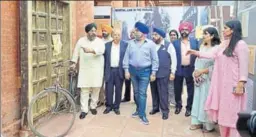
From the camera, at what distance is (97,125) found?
5.05 m

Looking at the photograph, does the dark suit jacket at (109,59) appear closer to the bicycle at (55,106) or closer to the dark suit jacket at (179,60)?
the bicycle at (55,106)

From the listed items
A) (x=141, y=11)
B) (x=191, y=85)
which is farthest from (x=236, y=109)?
(x=141, y=11)

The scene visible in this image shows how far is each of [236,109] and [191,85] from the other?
1.73 meters

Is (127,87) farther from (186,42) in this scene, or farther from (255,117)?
(255,117)

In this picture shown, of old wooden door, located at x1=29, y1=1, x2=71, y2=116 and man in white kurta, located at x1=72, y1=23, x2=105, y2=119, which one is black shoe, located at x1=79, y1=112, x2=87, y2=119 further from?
old wooden door, located at x1=29, y1=1, x2=71, y2=116

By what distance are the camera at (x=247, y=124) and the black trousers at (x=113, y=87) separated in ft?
13.5

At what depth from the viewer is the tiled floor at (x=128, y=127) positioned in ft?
15.4

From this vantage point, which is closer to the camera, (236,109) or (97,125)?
(236,109)

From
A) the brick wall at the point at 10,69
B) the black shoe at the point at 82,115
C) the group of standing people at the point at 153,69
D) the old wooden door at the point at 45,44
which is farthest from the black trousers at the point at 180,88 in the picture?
the brick wall at the point at 10,69

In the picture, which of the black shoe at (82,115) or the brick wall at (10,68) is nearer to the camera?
the brick wall at (10,68)

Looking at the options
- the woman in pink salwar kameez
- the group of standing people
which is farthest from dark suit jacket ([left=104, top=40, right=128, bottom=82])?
the woman in pink salwar kameez

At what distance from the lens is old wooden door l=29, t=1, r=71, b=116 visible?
4.67m

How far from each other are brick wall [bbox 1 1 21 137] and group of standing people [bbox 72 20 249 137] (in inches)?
50.4

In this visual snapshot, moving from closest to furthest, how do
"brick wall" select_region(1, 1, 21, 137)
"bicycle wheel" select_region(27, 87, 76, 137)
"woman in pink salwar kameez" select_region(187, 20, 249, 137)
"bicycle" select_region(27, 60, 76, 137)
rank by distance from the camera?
1. "woman in pink salwar kameez" select_region(187, 20, 249, 137)
2. "brick wall" select_region(1, 1, 21, 137)
3. "bicycle" select_region(27, 60, 76, 137)
4. "bicycle wheel" select_region(27, 87, 76, 137)
